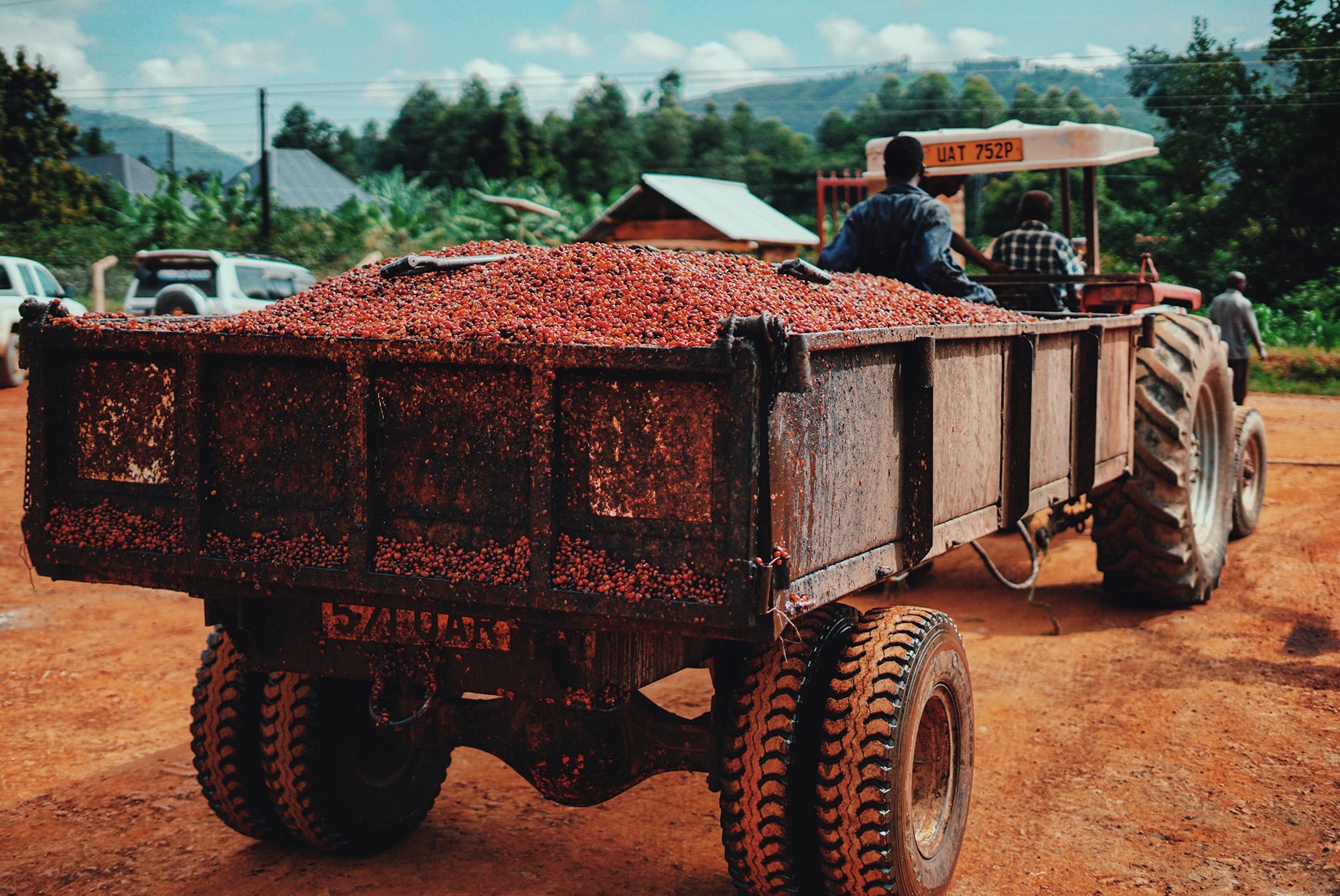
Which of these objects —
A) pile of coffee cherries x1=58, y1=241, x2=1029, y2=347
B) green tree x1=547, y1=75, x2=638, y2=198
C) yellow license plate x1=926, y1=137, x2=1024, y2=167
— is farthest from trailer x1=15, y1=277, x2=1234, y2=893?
green tree x1=547, y1=75, x2=638, y2=198

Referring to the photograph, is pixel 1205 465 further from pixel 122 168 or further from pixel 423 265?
pixel 122 168

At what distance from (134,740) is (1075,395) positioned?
14.1ft

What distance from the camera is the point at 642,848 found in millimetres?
4102

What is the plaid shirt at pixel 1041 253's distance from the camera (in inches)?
283

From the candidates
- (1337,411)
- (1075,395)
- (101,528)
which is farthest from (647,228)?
(101,528)

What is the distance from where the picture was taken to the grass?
18.3 m

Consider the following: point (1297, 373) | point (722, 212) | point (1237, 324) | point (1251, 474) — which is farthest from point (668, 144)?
point (1251, 474)

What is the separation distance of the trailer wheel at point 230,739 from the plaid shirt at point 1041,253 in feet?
16.9

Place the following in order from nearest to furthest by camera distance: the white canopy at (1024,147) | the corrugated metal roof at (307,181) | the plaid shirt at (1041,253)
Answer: the white canopy at (1024,147) → the plaid shirt at (1041,253) → the corrugated metal roof at (307,181)

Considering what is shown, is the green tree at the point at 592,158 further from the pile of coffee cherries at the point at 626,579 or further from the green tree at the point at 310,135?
the pile of coffee cherries at the point at 626,579

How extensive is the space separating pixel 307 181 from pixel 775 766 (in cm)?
6250

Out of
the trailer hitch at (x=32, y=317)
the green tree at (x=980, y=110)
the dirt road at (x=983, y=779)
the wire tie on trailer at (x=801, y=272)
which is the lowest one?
the dirt road at (x=983, y=779)

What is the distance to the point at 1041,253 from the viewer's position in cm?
721

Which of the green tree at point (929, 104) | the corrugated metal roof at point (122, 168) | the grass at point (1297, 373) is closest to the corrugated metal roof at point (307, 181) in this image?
the corrugated metal roof at point (122, 168)
